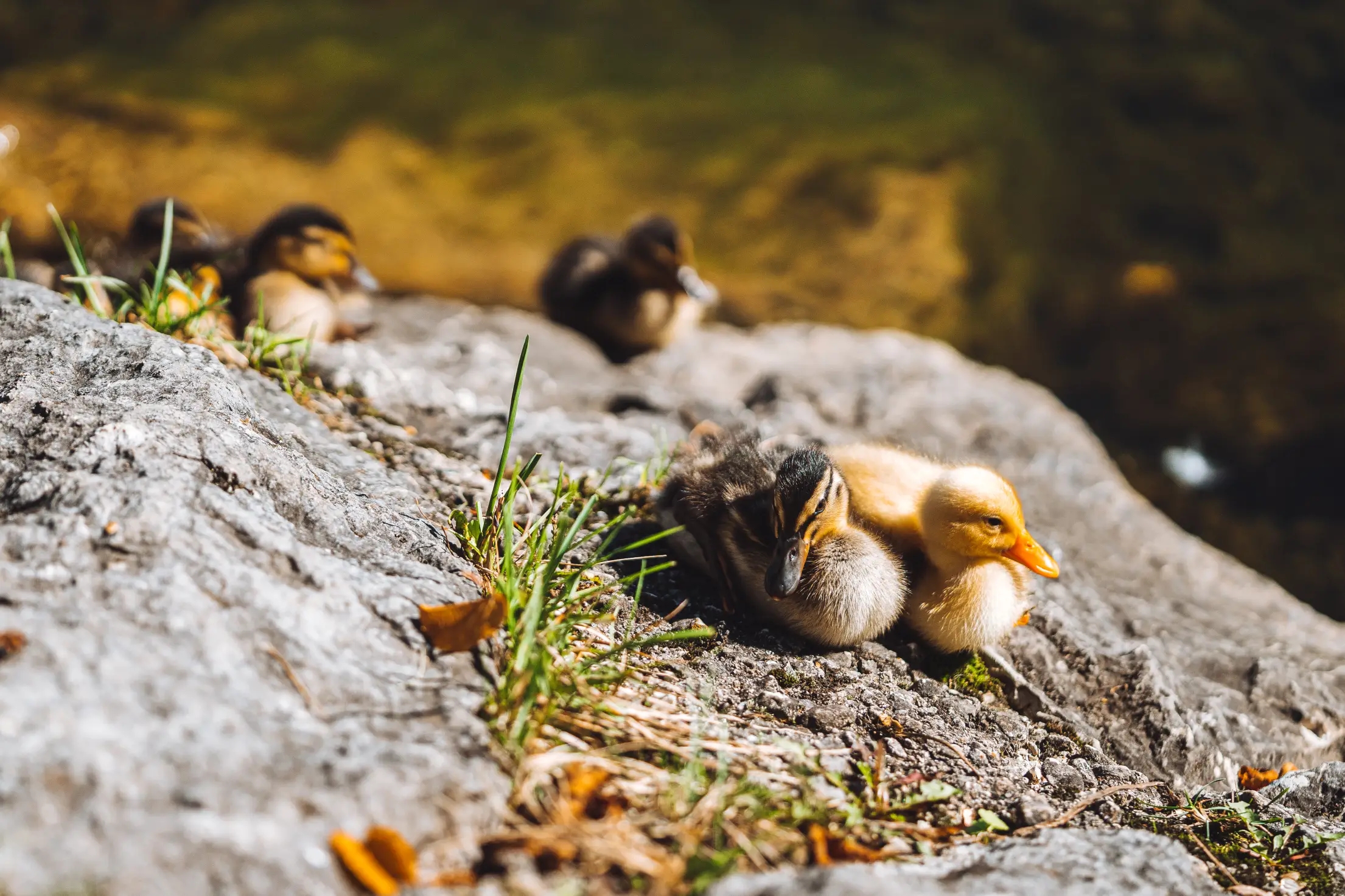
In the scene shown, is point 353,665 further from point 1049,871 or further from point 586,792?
point 1049,871

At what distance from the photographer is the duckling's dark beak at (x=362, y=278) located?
17.7ft

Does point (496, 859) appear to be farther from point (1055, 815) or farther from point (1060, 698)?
point (1060, 698)

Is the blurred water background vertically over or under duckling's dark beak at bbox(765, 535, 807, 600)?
over

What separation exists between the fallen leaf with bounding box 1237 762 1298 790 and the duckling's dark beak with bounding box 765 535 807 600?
149 centimetres

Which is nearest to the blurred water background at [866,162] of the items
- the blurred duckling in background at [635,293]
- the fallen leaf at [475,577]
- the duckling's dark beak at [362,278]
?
the blurred duckling in background at [635,293]

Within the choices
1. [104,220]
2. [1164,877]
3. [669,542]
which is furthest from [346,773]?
[104,220]

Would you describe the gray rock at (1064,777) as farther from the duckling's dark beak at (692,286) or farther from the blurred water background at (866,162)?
the blurred water background at (866,162)

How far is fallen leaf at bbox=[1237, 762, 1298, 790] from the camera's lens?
9.72 ft

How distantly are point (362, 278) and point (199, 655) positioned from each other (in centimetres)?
389

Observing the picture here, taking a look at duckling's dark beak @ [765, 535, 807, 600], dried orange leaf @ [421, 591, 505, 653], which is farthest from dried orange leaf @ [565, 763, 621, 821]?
duckling's dark beak @ [765, 535, 807, 600]

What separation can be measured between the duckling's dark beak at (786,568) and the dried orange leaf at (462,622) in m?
0.75

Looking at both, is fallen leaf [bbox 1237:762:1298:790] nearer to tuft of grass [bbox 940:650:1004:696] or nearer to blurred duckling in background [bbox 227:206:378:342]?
tuft of grass [bbox 940:650:1004:696]

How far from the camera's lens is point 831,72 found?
11234 millimetres

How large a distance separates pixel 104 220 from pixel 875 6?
29.2 feet
